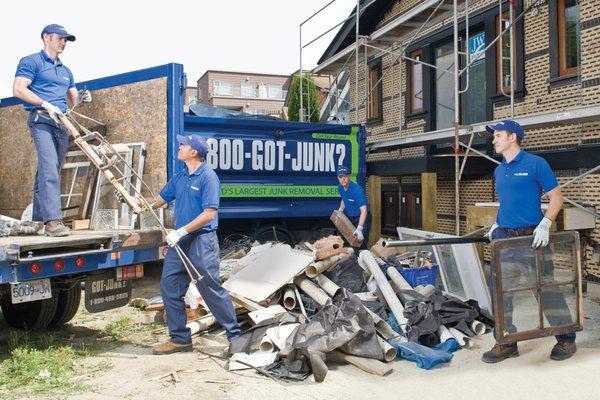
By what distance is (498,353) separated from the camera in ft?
15.7


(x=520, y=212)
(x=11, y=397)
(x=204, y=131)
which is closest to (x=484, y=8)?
(x=204, y=131)

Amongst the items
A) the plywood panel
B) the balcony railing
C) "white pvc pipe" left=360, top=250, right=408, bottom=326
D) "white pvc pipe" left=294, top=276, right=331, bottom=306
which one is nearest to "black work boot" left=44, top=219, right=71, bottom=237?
the plywood panel

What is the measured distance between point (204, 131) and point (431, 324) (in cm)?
434

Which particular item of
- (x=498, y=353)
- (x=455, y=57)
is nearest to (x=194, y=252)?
(x=498, y=353)

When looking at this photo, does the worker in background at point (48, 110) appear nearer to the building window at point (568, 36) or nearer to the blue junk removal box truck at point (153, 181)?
the blue junk removal box truck at point (153, 181)

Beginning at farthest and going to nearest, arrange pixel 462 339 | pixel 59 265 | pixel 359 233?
pixel 359 233
pixel 462 339
pixel 59 265

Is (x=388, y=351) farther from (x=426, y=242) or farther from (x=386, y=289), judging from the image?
(x=386, y=289)

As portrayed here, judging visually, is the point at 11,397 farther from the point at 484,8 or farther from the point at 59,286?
the point at 484,8

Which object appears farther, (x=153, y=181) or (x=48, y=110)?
(x=153, y=181)

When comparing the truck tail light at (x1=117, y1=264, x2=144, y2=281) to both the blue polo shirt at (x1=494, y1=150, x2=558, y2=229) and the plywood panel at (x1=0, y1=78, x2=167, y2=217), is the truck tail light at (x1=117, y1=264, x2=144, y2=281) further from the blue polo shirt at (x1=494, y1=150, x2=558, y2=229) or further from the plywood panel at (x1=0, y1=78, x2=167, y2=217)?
the blue polo shirt at (x1=494, y1=150, x2=558, y2=229)

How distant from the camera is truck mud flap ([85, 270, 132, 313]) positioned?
498 centimetres

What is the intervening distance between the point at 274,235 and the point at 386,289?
324 cm

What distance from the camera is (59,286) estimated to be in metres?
5.22

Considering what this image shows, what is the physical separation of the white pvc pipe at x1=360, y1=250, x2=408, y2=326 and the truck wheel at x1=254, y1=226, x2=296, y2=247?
2413 mm
